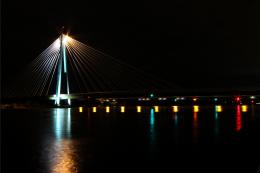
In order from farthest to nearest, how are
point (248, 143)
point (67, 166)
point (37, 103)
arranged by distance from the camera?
point (37, 103), point (248, 143), point (67, 166)

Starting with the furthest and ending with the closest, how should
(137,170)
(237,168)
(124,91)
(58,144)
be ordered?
(124,91) < (58,144) < (137,170) < (237,168)

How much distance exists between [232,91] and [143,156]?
46.8 metres

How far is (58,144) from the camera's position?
49.2 ft

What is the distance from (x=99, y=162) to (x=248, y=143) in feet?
15.0

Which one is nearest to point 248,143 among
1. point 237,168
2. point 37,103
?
point 237,168

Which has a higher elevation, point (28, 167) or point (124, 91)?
point (124, 91)

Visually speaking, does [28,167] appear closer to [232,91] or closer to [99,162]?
[99,162]

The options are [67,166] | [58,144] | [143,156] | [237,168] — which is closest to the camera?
[237,168]

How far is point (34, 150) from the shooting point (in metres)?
13.6

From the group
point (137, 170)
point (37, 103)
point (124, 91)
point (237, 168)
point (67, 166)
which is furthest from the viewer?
point (37, 103)

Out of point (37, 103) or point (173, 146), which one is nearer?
A: point (173, 146)

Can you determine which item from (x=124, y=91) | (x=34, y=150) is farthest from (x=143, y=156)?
(x=124, y=91)

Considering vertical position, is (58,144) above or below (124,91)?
below

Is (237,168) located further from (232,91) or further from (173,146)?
(232,91)
